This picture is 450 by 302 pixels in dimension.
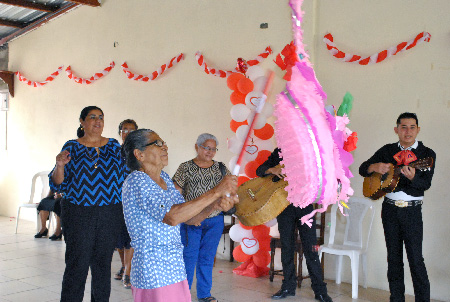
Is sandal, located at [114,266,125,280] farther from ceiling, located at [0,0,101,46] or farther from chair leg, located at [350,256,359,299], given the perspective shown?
ceiling, located at [0,0,101,46]

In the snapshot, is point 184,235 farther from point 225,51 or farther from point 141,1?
point 141,1

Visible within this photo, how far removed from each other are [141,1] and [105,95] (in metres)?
1.52

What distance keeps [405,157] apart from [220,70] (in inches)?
105

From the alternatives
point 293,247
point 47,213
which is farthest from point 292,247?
Answer: point 47,213

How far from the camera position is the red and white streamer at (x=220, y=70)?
5.19 meters

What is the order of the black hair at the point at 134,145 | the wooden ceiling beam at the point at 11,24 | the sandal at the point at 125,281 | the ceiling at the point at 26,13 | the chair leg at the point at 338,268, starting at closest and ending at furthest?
the black hair at the point at 134,145 < the sandal at the point at 125,281 < the chair leg at the point at 338,268 < the ceiling at the point at 26,13 < the wooden ceiling beam at the point at 11,24

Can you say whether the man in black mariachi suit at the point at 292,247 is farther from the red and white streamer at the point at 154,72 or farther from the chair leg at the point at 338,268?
the red and white streamer at the point at 154,72

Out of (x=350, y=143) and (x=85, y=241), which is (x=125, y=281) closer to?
(x=85, y=241)

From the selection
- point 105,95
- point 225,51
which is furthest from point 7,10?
point 225,51

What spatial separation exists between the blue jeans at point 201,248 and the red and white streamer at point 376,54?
1.94m

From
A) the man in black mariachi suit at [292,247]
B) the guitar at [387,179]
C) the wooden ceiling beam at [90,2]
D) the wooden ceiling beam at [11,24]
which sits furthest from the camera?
the wooden ceiling beam at [11,24]

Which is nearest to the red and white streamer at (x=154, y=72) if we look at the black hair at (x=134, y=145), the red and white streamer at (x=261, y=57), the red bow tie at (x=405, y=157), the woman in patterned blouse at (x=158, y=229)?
the red and white streamer at (x=261, y=57)

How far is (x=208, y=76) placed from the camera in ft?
19.1

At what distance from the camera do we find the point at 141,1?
6777 millimetres
